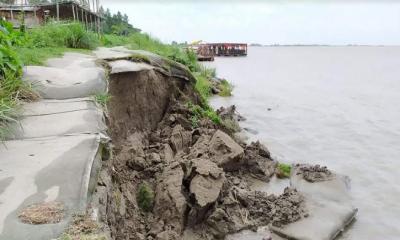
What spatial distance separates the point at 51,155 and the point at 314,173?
21.0 feet

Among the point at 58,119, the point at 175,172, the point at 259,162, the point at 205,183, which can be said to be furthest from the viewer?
the point at 259,162

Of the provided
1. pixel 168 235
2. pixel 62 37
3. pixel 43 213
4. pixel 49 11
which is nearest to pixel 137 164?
pixel 168 235

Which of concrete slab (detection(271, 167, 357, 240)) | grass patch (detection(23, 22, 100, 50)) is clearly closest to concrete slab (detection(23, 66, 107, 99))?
grass patch (detection(23, 22, 100, 50))

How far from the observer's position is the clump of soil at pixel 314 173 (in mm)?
8769

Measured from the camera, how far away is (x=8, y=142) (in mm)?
4387

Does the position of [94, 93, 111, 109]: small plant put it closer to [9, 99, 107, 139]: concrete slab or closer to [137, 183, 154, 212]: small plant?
[9, 99, 107, 139]: concrete slab

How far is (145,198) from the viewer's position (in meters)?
6.24

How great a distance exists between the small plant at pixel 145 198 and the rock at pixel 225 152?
2.05 meters

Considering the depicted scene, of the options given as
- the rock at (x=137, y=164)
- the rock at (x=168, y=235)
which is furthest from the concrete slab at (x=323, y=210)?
the rock at (x=137, y=164)

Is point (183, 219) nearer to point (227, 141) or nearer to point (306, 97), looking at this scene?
point (227, 141)

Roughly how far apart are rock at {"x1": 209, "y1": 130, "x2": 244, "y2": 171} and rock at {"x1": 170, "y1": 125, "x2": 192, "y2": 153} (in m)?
0.52

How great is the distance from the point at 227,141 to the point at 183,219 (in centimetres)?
283

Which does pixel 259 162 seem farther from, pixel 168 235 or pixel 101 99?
pixel 101 99

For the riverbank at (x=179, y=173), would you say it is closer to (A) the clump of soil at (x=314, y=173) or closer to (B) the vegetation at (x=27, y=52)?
(A) the clump of soil at (x=314, y=173)
